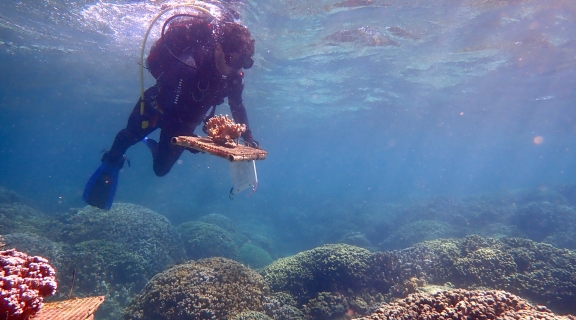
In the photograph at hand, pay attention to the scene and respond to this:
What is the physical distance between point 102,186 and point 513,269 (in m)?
11.7

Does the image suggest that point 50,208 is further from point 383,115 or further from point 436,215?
point 383,115

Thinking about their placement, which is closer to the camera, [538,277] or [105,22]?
[538,277]

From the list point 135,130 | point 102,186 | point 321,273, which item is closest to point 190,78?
point 135,130

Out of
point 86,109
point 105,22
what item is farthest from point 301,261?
point 86,109

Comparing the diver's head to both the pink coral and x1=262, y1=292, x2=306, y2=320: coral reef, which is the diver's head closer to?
the pink coral

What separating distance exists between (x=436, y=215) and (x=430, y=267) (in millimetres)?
18470

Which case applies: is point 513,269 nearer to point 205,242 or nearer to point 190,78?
point 190,78

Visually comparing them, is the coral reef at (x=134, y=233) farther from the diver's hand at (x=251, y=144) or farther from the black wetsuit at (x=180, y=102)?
the diver's hand at (x=251, y=144)

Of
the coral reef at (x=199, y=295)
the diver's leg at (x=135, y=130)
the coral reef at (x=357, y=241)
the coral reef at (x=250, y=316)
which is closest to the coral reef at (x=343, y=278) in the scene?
the coral reef at (x=199, y=295)

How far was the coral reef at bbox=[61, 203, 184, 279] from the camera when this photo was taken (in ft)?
41.0

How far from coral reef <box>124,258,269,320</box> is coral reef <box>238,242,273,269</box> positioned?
1020 cm

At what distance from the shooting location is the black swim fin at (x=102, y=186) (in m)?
6.87

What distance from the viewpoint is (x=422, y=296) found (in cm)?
473

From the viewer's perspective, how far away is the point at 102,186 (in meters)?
6.94
